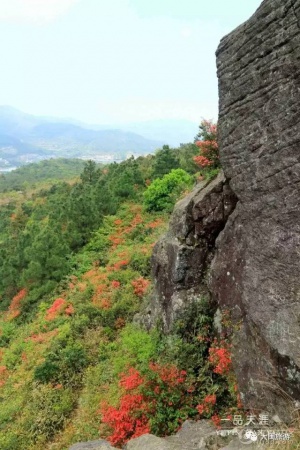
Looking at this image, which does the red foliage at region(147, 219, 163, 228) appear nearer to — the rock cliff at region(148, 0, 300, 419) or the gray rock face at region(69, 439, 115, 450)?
the rock cliff at region(148, 0, 300, 419)

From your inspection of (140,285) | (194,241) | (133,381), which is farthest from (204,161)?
(140,285)

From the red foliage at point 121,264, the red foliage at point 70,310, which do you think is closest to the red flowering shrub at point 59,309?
the red foliage at point 70,310

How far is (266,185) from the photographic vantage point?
7336 millimetres

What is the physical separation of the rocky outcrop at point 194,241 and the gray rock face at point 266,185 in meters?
1.52

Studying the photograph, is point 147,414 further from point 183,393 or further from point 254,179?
point 254,179

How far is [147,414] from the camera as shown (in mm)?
9086

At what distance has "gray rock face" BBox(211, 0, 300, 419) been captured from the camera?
6680 millimetres

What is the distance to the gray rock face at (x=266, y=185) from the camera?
668 cm

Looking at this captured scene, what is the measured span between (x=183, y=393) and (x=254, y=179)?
522cm

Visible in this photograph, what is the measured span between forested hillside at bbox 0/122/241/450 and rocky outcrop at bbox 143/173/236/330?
0.50 metres

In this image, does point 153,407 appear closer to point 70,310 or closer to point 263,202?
point 263,202

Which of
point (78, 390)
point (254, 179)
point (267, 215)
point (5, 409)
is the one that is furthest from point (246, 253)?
point (5, 409)

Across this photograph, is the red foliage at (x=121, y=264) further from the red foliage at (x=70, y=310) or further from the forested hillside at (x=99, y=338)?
the red foliage at (x=70, y=310)

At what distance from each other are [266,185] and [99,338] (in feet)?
30.8
